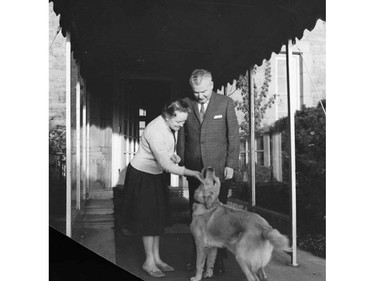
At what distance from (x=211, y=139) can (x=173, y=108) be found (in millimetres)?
426

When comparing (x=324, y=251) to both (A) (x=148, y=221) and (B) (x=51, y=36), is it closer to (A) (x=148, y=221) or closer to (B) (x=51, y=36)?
(A) (x=148, y=221)

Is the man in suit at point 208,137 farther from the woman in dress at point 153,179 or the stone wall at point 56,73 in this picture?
the stone wall at point 56,73

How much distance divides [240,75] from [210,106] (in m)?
0.41

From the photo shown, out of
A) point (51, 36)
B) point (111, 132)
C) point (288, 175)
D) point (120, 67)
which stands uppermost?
point (51, 36)

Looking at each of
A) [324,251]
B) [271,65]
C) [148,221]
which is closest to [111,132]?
[148,221]

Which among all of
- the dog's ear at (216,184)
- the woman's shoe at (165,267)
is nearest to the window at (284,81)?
the dog's ear at (216,184)

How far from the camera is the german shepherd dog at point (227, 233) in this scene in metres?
3.91

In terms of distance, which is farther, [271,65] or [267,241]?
[271,65]

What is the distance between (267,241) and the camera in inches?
155

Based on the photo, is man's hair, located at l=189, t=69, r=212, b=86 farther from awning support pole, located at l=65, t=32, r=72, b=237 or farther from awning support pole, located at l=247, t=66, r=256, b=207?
awning support pole, located at l=65, t=32, r=72, b=237

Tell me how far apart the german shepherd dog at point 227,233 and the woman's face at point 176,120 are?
0.44m

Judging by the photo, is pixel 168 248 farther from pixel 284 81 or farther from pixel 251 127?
pixel 284 81

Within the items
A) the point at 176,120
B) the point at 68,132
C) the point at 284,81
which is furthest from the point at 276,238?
the point at 68,132

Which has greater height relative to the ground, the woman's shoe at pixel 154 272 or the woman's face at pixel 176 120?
the woman's face at pixel 176 120
